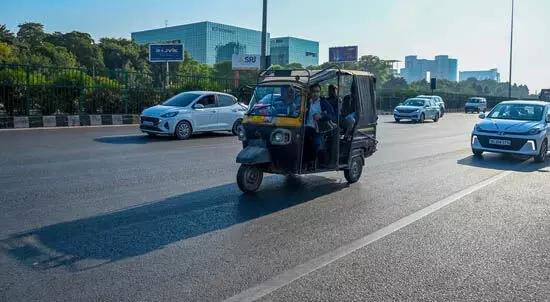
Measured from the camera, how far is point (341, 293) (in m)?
4.12

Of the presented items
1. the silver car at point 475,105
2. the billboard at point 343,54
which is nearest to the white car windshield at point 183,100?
the silver car at point 475,105

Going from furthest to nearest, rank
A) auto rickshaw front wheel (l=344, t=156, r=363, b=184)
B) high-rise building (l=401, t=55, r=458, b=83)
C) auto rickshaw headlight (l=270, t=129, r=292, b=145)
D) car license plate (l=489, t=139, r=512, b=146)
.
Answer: high-rise building (l=401, t=55, r=458, b=83) → car license plate (l=489, t=139, r=512, b=146) → auto rickshaw front wheel (l=344, t=156, r=363, b=184) → auto rickshaw headlight (l=270, t=129, r=292, b=145)

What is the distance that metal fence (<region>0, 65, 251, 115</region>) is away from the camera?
1973 centimetres

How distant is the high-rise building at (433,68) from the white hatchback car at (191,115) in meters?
183

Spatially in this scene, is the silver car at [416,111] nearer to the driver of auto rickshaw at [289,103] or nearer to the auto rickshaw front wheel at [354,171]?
the auto rickshaw front wheel at [354,171]

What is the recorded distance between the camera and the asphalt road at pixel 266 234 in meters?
4.23

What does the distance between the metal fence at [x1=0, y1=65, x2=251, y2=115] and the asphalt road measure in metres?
10.1

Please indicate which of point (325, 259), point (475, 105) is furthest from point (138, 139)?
point (475, 105)

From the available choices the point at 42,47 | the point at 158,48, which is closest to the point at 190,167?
the point at 158,48

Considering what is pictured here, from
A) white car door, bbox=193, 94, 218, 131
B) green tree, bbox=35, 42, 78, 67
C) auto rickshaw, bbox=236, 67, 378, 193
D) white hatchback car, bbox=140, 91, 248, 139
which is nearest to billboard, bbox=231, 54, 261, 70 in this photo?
green tree, bbox=35, 42, 78, 67

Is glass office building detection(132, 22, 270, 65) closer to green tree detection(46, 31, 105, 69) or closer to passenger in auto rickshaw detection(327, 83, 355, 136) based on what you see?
green tree detection(46, 31, 105, 69)

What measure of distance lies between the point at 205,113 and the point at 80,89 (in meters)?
7.46

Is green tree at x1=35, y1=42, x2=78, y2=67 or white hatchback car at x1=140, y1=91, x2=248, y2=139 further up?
green tree at x1=35, y1=42, x2=78, y2=67

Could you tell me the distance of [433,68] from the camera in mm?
193500
